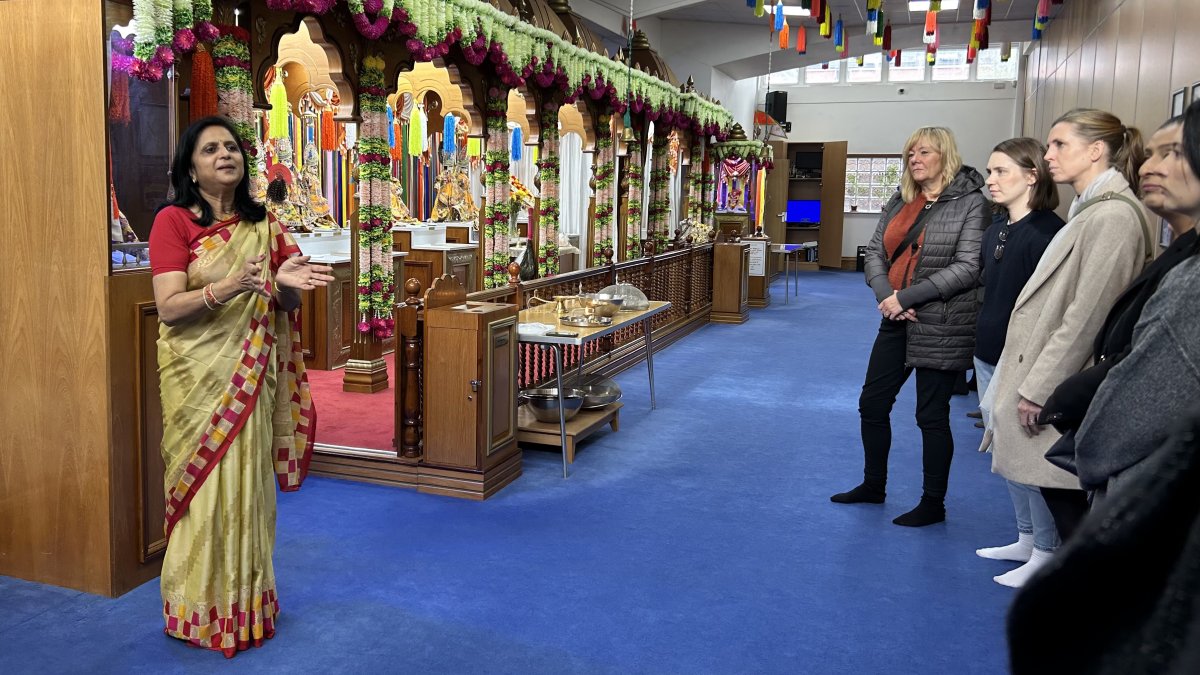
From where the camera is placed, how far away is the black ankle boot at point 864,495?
464 centimetres

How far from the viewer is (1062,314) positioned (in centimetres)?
300

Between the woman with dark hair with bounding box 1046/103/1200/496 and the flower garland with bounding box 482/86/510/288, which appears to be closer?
the woman with dark hair with bounding box 1046/103/1200/496

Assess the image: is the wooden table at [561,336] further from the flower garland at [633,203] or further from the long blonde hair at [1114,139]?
the flower garland at [633,203]

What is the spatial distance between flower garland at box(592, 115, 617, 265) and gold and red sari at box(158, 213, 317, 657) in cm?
739

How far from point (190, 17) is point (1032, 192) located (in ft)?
11.6

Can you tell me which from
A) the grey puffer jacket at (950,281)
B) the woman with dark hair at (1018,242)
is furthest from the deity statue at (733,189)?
the woman with dark hair at (1018,242)

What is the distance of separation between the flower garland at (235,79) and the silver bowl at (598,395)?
2258 millimetres

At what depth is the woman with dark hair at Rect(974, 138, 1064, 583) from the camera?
3.53 m

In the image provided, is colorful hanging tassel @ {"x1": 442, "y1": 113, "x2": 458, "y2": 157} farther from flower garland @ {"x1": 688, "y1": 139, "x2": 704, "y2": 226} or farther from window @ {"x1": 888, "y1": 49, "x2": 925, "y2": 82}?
window @ {"x1": 888, "y1": 49, "x2": 925, "y2": 82}

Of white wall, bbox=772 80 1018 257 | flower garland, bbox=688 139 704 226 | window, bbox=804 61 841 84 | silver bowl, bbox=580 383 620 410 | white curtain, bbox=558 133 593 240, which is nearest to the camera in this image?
silver bowl, bbox=580 383 620 410

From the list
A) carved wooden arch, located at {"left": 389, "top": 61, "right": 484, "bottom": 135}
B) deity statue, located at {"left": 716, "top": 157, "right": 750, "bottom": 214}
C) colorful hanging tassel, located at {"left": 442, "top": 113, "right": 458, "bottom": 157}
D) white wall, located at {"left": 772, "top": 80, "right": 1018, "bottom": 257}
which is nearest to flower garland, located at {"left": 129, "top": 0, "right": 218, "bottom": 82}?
carved wooden arch, located at {"left": 389, "top": 61, "right": 484, "bottom": 135}

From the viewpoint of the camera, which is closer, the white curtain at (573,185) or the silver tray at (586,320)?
the silver tray at (586,320)

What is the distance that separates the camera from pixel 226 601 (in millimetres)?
2934

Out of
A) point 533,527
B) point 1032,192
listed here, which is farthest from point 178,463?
point 1032,192
